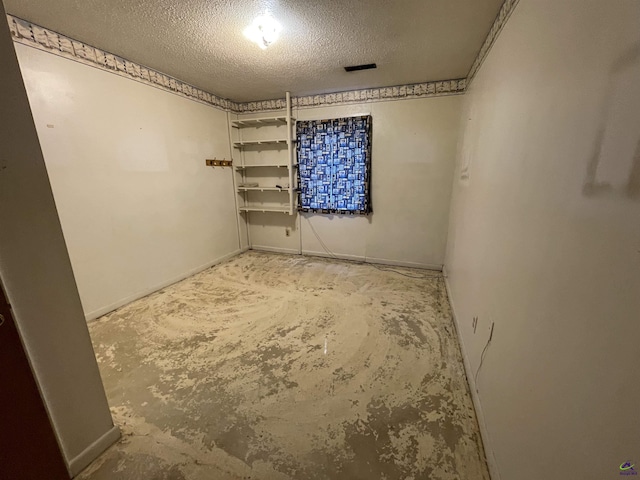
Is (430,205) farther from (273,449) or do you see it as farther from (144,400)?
(144,400)

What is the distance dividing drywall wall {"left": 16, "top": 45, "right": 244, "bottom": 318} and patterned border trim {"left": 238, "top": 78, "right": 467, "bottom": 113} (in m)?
0.67

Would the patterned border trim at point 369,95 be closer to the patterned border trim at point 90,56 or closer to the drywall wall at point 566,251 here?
the patterned border trim at point 90,56

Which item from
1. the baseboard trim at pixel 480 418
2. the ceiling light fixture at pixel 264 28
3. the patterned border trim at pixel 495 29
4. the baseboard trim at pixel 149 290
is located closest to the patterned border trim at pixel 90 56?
the ceiling light fixture at pixel 264 28

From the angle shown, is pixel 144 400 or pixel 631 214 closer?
pixel 631 214

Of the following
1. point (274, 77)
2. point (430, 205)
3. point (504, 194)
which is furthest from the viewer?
point (430, 205)

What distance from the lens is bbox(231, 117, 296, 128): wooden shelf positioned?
148 inches

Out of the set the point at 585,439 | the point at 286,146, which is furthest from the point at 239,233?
the point at 585,439

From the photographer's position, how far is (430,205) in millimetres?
3428

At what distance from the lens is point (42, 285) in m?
1.03

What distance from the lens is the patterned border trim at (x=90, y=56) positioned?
73.0 inches

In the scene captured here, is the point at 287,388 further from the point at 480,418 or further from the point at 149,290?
the point at 149,290

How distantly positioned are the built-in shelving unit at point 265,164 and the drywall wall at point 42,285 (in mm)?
2970

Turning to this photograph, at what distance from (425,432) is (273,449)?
768 mm

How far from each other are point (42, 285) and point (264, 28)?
1956 mm
